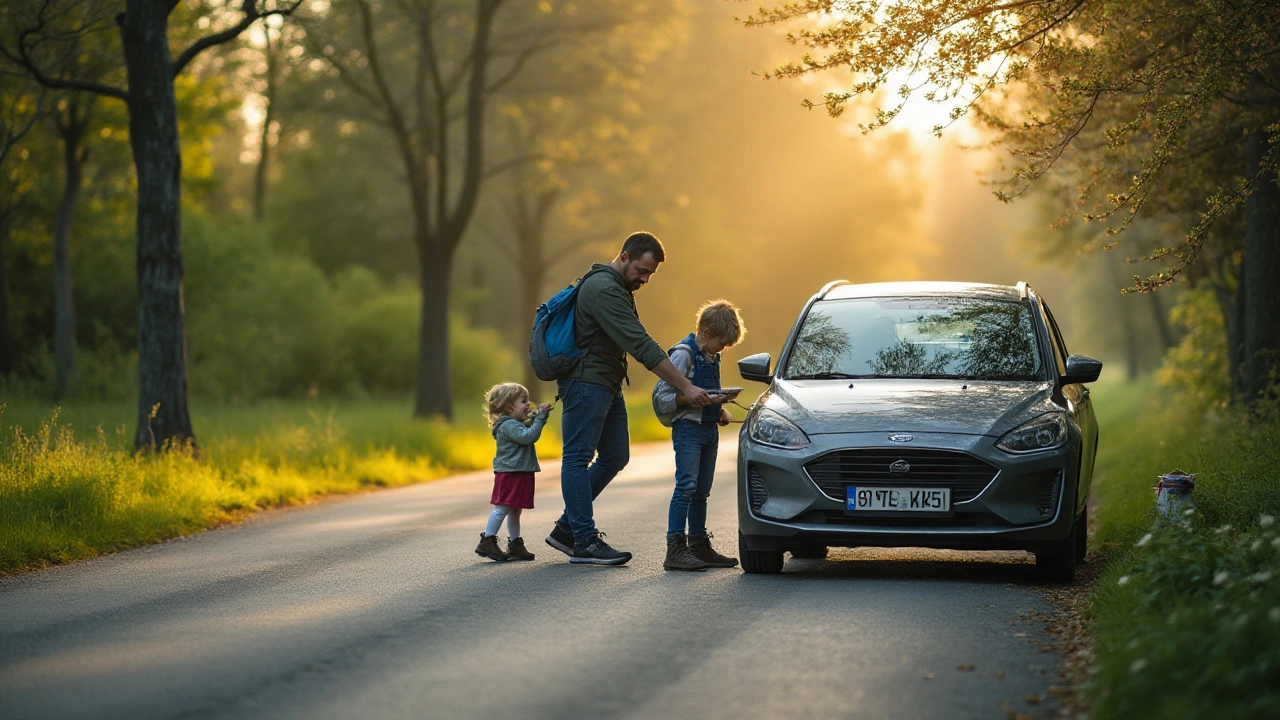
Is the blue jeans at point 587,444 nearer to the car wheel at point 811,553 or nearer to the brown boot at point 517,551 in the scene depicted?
the brown boot at point 517,551

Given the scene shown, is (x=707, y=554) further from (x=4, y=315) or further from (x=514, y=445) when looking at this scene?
(x=4, y=315)

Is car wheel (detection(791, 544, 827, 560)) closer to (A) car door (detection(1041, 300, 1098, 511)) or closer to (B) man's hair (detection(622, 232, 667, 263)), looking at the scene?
(A) car door (detection(1041, 300, 1098, 511))

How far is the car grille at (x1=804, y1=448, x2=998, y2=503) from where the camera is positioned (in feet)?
29.0

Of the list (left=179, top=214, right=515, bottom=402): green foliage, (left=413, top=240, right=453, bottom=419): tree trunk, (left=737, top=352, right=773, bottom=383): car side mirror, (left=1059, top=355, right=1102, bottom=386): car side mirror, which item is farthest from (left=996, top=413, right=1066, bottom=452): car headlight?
(left=179, top=214, right=515, bottom=402): green foliage

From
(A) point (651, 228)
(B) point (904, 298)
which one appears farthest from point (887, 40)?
(A) point (651, 228)

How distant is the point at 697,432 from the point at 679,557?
85 cm

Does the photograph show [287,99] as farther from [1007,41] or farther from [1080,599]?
[1080,599]

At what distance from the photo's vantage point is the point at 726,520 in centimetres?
1314

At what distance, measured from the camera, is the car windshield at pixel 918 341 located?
1005 centimetres

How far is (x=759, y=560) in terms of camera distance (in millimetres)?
Result: 9562

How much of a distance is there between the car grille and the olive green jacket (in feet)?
4.32

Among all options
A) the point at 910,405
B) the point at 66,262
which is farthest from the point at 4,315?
the point at 910,405

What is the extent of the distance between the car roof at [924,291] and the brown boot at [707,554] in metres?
2.16

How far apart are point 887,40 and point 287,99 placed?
20973 mm
